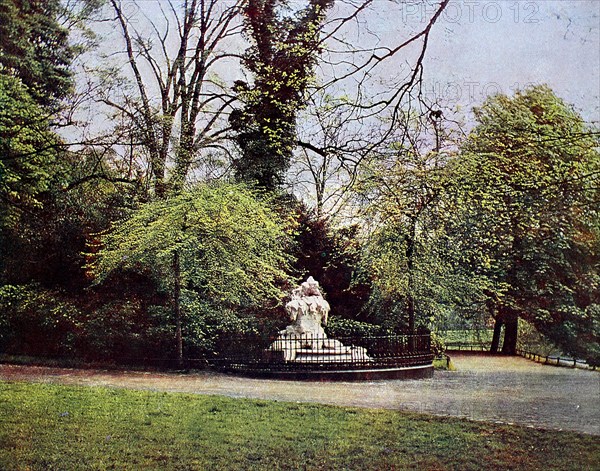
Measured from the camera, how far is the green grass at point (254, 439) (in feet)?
9.50

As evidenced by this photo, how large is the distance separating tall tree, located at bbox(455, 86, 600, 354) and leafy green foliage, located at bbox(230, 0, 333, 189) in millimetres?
917

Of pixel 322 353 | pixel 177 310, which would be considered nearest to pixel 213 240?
pixel 177 310

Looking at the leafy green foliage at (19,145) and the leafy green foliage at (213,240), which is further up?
the leafy green foliage at (19,145)

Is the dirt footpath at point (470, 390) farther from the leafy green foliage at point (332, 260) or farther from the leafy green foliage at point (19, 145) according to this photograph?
the leafy green foliage at point (19, 145)

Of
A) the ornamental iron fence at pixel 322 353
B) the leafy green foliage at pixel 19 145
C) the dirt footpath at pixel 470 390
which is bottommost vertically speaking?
the dirt footpath at pixel 470 390

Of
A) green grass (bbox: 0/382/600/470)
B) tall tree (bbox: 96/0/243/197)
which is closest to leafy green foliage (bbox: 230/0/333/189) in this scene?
tall tree (bbox: 96/0/243/197)

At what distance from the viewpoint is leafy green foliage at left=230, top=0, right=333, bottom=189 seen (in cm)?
332

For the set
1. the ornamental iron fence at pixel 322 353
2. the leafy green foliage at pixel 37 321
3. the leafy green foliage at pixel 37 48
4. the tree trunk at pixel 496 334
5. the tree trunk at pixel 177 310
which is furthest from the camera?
the leafy green foliage at pixel 37 48

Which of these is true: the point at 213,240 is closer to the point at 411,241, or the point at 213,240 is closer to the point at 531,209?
the point at 411,241

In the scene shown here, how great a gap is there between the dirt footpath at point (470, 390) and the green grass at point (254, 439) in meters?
0.06

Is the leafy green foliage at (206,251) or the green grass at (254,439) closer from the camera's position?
the green grass at (254,439)

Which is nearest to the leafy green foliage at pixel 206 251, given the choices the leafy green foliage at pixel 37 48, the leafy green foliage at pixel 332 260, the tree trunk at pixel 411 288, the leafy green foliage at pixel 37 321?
the leafy green foliage at pixel 332 260

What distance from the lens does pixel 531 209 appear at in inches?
123

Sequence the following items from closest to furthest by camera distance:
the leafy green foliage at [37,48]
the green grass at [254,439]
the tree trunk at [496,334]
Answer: the green grass at [254,439] < the tree trunk at [496,334] < the leafy green foliage at [37,48]
